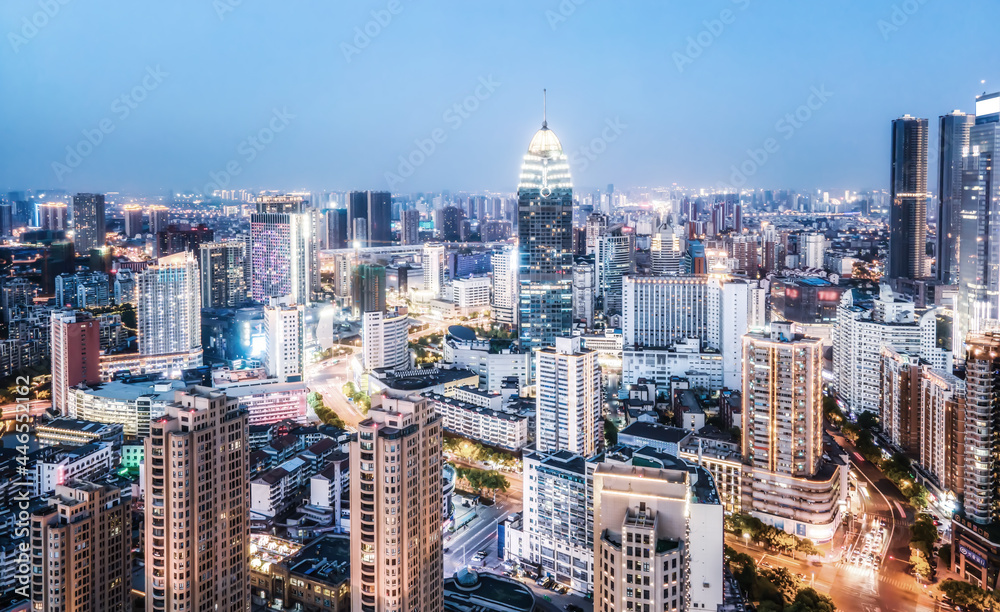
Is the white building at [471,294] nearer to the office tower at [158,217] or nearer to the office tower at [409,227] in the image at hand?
the office tower at [158,217]

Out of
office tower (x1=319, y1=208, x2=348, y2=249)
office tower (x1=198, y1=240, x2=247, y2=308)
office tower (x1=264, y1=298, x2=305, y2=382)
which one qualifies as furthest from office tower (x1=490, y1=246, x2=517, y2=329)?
office tower (x1=319, y1=208, x2=348, y2=249)

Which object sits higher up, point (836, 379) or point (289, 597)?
point (836, 379)

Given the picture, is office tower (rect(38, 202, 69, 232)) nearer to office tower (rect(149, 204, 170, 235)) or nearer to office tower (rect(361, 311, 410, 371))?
office tower (rect(149, 204, 170, 235))

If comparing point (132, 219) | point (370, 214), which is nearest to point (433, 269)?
point (370, 214)

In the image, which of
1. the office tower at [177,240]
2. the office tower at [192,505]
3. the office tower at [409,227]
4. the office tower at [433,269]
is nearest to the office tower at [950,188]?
the office tower at [433,269]

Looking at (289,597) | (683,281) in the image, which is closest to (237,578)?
(289,597)

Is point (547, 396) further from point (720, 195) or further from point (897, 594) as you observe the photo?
point (720, 195)
